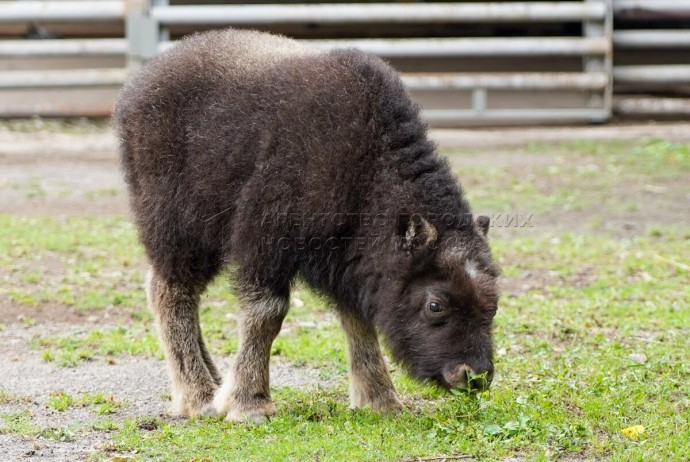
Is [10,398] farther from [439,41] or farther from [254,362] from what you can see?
[439,41]

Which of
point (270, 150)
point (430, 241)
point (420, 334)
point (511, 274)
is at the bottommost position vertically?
point (511, 274)

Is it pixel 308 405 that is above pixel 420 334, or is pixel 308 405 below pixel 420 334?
below

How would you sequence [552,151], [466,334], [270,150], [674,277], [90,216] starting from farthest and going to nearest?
[552,151] < [90,216] < [674,277] < [270,150] < [466,334]

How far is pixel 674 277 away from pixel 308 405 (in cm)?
449

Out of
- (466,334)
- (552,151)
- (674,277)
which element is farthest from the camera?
(552,151)

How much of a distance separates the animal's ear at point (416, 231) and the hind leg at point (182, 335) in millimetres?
1736

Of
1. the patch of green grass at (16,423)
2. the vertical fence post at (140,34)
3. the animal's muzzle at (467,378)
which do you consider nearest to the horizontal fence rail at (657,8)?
the vertical fence post at (140,34)

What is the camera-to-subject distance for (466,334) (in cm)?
579

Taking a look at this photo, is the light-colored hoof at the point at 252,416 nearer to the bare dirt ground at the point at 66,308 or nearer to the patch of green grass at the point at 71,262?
the bare dirt ground at the point at 66,308

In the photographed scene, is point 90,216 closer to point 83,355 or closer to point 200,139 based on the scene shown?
point 83,355

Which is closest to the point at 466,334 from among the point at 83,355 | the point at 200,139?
the point at 200,139

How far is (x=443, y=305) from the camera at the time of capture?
230 inches

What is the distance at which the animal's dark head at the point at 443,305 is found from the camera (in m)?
5.78

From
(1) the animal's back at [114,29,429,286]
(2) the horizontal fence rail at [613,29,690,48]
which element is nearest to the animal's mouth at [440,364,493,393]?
(1) the animal's back at [114,29,429,286]
